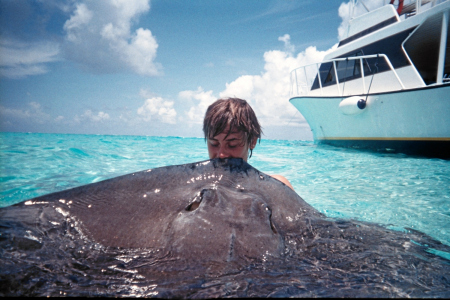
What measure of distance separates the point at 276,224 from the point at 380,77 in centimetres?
1224

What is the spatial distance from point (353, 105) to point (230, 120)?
10894 millimetres

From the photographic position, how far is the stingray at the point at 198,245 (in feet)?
3.65

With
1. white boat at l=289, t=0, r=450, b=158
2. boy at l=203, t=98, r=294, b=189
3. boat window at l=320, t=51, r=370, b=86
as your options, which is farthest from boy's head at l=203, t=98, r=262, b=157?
boat window at l=320, t=51, r=370, b=86

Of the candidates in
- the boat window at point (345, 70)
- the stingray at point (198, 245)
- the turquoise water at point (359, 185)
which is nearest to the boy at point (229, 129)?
the stingray at point (198, 245)

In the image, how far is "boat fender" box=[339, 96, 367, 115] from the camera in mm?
11000

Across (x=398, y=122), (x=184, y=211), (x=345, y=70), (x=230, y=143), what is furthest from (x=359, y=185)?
(x=345, y=70)

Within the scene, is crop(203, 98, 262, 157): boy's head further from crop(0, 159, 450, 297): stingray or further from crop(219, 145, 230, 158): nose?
crop(0, 159, 450, 297): stingray

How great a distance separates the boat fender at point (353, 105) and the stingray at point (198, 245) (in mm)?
10700

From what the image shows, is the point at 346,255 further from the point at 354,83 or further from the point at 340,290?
the point at 354,83

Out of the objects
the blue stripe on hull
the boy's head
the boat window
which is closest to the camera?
the boy's head

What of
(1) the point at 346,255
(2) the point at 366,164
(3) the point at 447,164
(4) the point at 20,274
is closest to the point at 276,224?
(1) the point at 346,255

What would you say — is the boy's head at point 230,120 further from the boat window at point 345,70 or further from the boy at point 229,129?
the boat window at point 345,70

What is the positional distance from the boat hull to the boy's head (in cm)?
952

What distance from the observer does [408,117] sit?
968 centimetres
